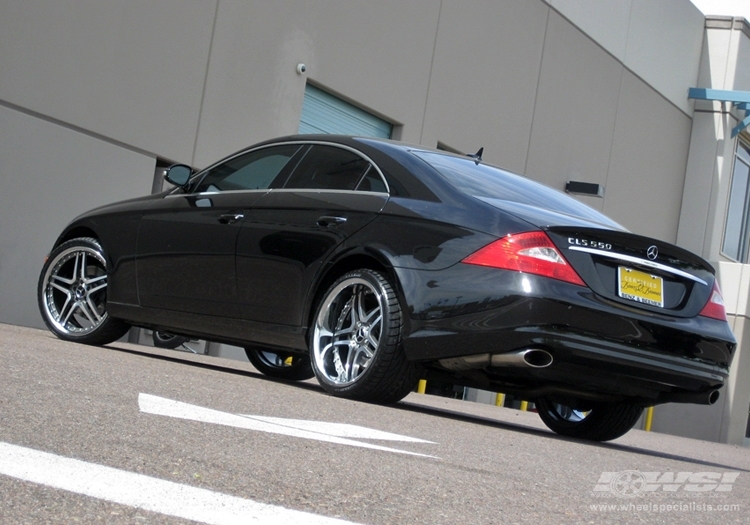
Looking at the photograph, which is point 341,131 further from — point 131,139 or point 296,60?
point 131,139

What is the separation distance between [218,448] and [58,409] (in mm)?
677

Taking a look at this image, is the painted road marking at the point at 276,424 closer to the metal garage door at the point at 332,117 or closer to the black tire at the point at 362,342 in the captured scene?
the black tire at the point at 362,342

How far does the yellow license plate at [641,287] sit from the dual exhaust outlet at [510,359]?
1.77 feet

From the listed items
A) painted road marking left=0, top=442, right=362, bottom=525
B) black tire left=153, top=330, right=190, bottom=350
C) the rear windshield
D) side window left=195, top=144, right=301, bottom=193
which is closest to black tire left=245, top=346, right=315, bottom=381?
side window left=195, top=144, right=301, bottom=193

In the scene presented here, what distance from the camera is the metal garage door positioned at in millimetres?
15031

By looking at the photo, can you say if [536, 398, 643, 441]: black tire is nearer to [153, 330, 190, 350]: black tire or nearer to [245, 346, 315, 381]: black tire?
[245, 346, 315, 381]: black tire

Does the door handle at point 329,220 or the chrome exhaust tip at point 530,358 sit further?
the door handle at point 329,220

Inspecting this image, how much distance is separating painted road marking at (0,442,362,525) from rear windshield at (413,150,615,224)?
3256mm

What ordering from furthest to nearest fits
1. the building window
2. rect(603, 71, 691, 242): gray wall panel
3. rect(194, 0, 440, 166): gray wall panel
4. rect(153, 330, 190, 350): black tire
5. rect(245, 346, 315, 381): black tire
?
the building window < rect(603, 71, 691, 242): gray wall panel < rect(194, 0, 440, 166): gray wall panel < rect(153, 330, 190, 350): black tire < rect(245, 346, 315, 381): black tire

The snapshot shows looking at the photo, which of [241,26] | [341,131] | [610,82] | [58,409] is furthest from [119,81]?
[610,82]

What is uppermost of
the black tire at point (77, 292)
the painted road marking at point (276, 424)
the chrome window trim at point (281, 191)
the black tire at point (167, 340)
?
the chrome window trim at point (281, 191)

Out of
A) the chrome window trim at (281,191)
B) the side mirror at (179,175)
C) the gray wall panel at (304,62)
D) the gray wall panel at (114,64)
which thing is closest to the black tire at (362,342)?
the chrome window trim at (281,191)

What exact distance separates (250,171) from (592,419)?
2.64 meters

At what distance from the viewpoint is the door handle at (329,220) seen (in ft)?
20.0
